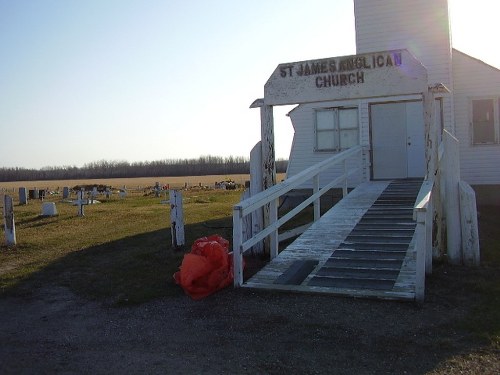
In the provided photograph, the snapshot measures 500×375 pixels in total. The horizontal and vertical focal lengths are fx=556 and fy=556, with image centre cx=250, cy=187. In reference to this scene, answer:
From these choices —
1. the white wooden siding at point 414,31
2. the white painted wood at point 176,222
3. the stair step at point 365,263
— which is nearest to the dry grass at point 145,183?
the white wooden siding at point 414,31

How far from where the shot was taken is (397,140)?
48.1 ft

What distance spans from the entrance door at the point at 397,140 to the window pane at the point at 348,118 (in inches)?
19.1

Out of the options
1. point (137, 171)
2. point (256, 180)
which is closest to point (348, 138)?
point (256, 180)

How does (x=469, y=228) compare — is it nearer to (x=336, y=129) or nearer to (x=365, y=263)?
(x=365, y=263)

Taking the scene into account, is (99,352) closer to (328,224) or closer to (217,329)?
(217,329)

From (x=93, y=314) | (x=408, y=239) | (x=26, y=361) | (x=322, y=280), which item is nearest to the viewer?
(x=26, y=361)

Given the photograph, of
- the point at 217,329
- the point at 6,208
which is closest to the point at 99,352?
the point at 217,329

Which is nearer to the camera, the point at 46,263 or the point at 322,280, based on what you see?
the point at 322,280

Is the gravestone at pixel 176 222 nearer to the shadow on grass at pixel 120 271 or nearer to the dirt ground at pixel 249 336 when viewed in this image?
the shadow on grass at pixel 120 271

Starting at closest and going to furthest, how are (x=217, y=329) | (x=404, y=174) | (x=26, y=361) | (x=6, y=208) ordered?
(x=26, y=361) < (x=217, y=329) < (x=6, y=208) < (x=404, y=174)

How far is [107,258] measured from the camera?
409 inches

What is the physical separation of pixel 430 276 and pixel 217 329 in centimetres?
342

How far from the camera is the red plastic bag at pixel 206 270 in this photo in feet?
24.0

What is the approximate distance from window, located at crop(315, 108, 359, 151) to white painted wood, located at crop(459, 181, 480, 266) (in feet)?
21.8
